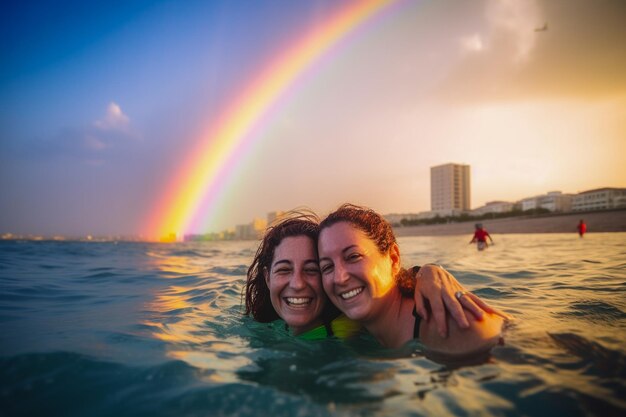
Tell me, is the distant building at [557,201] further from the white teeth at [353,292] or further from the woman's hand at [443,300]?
the white teeth at [353,292]

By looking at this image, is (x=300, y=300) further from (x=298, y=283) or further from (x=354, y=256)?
(x=354, y=256)

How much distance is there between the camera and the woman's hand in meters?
3.15

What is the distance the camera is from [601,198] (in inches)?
3888

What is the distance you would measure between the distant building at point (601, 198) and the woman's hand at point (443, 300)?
110992 mm

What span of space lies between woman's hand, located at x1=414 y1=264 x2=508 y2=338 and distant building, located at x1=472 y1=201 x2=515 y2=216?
14192cm

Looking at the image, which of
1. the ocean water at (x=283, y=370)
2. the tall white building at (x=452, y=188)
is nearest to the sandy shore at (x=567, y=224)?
the ocean water at (x=283, y=370)

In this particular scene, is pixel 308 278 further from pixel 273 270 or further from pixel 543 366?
pixel 543 366

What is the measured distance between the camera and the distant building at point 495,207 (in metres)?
133

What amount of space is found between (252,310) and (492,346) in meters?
3.46

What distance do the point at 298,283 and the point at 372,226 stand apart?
1116 millimetres

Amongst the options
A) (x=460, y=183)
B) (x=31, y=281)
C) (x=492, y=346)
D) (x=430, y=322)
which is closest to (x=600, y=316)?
(x=492, y=346)

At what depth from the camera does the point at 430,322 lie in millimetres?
3426

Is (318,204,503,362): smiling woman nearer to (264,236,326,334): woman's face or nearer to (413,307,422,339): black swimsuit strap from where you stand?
(413,307,422,339): black swimsuit strap

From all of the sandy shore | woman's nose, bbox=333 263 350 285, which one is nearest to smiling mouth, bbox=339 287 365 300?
Result: woman's nose, bbox=333 263 350 285
